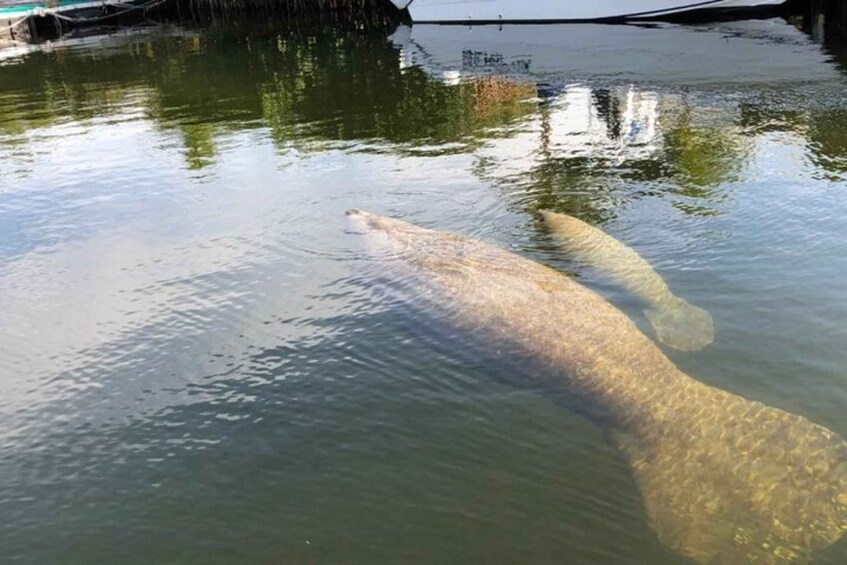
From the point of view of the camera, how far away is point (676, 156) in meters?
12.8

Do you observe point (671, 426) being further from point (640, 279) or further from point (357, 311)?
point (357, 311)

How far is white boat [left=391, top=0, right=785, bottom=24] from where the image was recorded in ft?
92.2

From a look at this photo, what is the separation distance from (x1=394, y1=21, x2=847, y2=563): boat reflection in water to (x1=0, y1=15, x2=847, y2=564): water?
14 cm

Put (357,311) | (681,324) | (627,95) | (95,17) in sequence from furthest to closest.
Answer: (95,17)
(627,95)
(357,311)
(681,324)

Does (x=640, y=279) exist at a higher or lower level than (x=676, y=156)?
lower

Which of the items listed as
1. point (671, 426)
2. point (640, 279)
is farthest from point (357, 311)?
point (671, 426)

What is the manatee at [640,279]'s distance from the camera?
7.11 m

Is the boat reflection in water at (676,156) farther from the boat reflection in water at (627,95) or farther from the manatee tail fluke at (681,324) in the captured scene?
the manatee tail fluke at (681,324)

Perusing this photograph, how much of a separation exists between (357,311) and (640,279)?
294 cm

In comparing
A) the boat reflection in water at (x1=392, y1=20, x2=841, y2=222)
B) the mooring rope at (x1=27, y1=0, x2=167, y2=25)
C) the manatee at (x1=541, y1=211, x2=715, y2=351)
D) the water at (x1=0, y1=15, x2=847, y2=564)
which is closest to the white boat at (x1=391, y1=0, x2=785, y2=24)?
the boat reflection in water at (x1=392, y1=20, x2=841, y2=222)

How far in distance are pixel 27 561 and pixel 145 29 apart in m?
41.2

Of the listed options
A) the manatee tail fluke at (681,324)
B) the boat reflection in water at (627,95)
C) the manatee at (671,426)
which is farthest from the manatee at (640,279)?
the boat reflection in water at (627,95)

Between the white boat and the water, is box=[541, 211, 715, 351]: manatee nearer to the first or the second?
the water

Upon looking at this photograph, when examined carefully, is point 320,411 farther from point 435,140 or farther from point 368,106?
point 368,106
